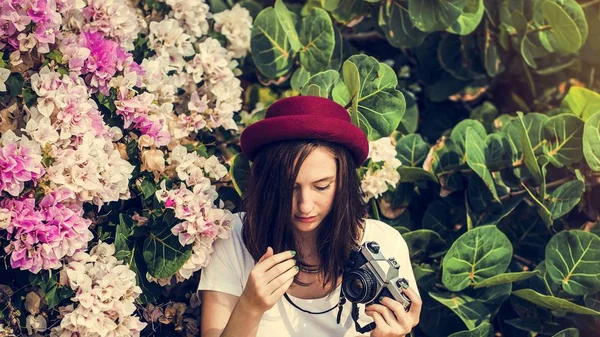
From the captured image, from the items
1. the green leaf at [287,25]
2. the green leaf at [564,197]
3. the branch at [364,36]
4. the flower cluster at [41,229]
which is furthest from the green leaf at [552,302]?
the flower cluster at [41,229]

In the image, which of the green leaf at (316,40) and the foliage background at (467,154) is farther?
the green leaf at (316,40)

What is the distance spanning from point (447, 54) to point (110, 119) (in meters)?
1.72

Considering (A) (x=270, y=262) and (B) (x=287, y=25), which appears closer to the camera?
(A) (x=270, y=262)

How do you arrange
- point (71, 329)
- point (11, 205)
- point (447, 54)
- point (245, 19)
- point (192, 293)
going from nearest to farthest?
1. point (11, 205)
2. point (71, 329)
3. point (192, 293)
4. point (245, 19)
5. point (447, 54)

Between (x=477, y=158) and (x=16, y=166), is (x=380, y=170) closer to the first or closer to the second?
(x=477, y=158)

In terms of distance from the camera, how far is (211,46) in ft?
10.1

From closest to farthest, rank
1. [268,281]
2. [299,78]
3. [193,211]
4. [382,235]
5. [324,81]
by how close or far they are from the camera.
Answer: [268,281], [193,211], [382,235], [324,81], [299,78]

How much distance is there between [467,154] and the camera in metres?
3.20

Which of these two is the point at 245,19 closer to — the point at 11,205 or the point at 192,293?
the point at 192,293

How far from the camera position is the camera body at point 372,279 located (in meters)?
2.54

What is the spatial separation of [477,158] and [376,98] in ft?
1.68

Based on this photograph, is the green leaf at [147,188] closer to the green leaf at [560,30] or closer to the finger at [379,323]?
the finger at [379,323]

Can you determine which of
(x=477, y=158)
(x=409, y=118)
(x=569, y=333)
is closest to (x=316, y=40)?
(x=409, y=118)

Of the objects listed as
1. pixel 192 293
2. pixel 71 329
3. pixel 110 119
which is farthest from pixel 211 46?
pixel 71 329
